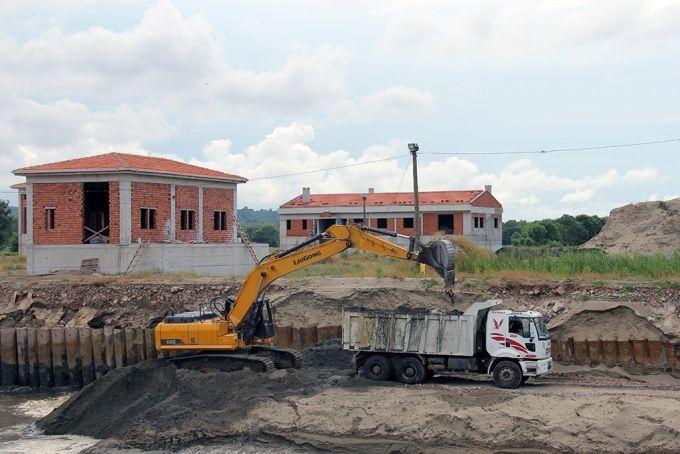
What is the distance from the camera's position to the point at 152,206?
38.6 metres

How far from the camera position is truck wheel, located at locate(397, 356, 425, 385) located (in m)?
20.9

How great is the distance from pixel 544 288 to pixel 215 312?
38.0ft

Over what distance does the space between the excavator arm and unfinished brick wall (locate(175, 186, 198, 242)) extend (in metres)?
18.6

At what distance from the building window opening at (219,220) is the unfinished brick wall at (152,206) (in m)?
3.83

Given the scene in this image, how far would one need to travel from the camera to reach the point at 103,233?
39.3 metres

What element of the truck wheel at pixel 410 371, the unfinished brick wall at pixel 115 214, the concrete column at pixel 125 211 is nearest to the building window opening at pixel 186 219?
the concrete column at pixel 125 211

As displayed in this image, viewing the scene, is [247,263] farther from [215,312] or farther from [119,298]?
[215,312]

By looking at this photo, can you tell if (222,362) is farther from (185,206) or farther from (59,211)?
(59,211)

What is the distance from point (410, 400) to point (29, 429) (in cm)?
1026

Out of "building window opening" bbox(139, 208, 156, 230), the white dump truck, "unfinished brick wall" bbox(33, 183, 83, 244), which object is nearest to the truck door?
the white dump truck

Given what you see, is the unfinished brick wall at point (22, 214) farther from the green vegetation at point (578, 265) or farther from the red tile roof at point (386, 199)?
the green vegetation at point (578, 265)

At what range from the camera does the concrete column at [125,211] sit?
3706cm

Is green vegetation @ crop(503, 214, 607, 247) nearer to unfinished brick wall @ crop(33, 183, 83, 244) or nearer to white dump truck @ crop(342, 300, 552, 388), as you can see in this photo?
unfinished brick wall @ crop(33, 183, 83, 244)

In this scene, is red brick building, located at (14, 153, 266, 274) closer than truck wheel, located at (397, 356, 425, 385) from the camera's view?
No
